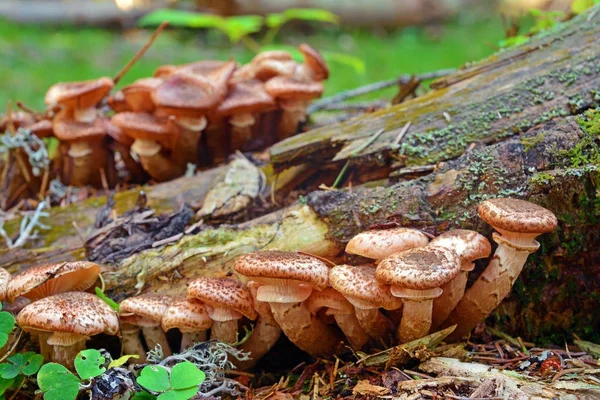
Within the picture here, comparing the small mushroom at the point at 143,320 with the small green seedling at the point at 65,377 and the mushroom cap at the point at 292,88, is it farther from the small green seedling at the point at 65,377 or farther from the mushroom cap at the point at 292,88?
the mushroom cap at the point at 292,88

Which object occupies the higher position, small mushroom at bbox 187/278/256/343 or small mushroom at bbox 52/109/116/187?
small mushroom at bbox 52/109/116/187

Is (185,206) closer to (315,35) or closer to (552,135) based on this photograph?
(552,135)

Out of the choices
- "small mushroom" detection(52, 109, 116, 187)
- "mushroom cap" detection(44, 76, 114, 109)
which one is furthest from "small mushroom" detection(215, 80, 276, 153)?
"small mushroom" detection(52, 109, 116, 187)

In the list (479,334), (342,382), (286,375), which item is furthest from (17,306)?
(479,334)

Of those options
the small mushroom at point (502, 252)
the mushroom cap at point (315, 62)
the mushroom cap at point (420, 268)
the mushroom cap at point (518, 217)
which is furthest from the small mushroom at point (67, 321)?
the mushroom cap at point (315, 62)

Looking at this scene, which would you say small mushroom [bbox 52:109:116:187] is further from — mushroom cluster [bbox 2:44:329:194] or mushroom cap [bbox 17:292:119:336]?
mushroom cap [bbox 17:292:119:336]

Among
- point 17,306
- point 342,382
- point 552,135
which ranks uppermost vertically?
point 552,135
